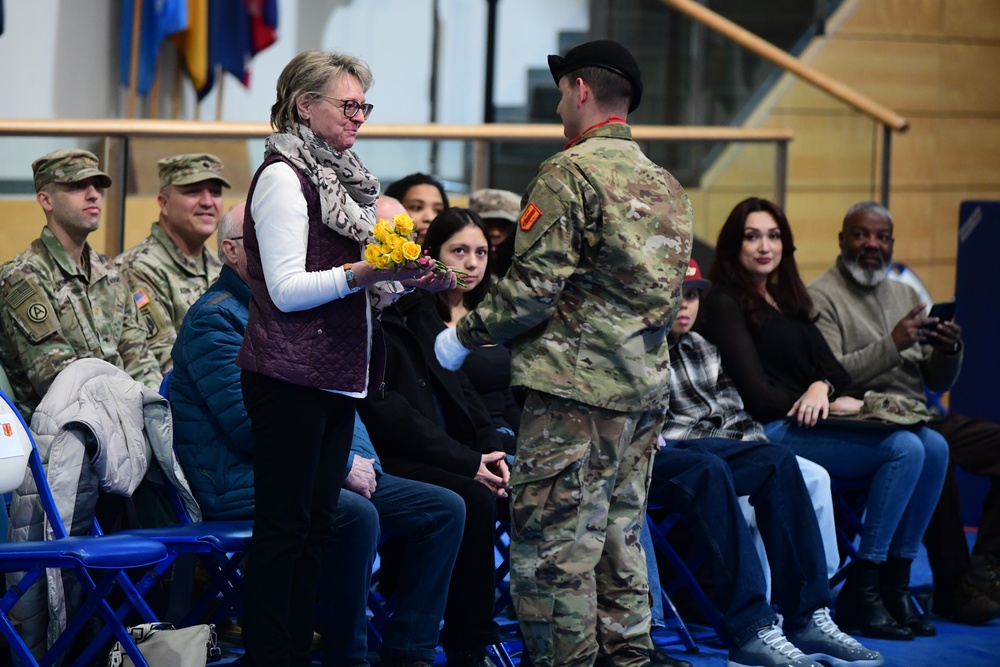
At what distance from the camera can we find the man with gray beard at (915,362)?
16.5 feet

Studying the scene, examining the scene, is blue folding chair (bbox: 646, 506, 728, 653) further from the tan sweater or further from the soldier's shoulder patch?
the soldier's shoulder patch

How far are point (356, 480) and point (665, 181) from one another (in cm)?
114

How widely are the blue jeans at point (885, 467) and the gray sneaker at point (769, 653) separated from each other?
29.2 inches

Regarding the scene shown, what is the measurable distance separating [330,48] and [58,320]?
3.54 meters

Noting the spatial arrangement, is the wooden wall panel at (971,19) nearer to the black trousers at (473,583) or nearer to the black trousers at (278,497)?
the black trousers at (473,583)

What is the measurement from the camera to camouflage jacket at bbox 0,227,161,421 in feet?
13.3

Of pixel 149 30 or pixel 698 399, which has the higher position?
pixel 149 30

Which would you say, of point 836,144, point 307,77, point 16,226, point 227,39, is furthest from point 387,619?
point 227,39

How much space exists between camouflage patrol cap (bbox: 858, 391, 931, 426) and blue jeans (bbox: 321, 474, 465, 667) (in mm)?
1802

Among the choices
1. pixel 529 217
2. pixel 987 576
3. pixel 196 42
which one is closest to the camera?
pixel 529 217

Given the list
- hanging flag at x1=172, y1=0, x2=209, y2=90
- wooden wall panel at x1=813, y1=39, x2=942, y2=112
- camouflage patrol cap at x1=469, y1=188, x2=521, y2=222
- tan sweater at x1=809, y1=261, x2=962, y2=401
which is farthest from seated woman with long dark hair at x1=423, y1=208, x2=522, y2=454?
wooden wall panel at x1=813, y1=39, x2=942, y2=112

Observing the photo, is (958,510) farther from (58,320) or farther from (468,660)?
(58,320)

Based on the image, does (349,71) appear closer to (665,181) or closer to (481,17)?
(665,181)

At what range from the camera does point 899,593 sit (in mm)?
4801
